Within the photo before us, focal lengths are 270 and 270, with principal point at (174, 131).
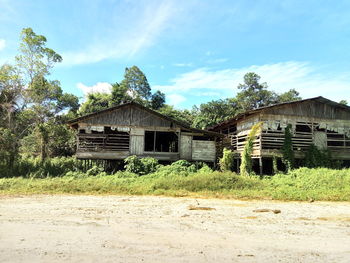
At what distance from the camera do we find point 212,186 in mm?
13242

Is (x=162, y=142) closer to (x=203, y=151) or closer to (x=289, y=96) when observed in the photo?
(x=203, y=151)

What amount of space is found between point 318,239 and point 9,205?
9706mm

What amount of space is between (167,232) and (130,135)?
12961mm

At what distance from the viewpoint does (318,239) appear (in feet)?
20.3

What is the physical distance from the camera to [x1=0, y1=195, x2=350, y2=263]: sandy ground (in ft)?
16.2

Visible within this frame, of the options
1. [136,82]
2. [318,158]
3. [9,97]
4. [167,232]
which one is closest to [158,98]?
[136,82]

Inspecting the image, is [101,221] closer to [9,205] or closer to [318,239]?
[9,205]

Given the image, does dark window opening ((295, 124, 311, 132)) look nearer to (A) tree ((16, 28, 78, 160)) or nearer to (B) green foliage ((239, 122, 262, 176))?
(B) green foliage ((239, 122, 262, 176))

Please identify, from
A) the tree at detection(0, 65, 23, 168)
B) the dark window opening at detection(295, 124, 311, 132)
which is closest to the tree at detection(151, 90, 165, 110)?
the tree at detection(0, 65, 23, 168)

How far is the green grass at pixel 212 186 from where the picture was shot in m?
12.4

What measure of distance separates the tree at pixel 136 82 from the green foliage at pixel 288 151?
27774mm

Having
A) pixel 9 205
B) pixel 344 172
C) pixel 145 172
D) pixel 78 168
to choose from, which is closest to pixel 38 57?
pixel 78 168

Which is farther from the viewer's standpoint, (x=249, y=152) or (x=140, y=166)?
(x=249, y=152)

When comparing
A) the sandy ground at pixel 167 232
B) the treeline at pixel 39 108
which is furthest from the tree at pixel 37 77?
the sandy ground at pixel 167 232
